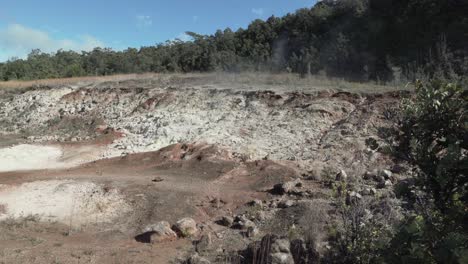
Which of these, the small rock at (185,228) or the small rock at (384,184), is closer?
the small rock at (185,228)

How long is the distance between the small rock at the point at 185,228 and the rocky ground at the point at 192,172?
0.8 inches

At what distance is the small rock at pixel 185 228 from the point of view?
7.64 m

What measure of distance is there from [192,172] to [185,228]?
148 inches

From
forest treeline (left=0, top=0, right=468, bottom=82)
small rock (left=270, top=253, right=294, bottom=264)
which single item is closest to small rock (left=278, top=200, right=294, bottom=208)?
small rock (left=270, top=253, right=294, bottom=264)

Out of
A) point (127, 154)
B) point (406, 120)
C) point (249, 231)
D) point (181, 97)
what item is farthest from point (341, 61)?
point (406, 120)

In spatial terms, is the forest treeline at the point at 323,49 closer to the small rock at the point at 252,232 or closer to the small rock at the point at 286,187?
the small rock at the point at 286,187

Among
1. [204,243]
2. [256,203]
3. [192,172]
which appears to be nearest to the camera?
[204,243]

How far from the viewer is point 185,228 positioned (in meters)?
7.68

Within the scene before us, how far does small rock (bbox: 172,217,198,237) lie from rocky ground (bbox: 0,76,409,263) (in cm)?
2

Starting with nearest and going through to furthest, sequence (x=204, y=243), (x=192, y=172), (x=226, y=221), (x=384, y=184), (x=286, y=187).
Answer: (x=204, y=243) → (x=226, y=221) → (x=384, y=184) → (x=286, y=187) → (x=192, y=172)

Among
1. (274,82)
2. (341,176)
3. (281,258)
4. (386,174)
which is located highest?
(274,82)

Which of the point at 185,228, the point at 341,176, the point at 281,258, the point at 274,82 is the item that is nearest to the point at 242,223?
the point at 185,228

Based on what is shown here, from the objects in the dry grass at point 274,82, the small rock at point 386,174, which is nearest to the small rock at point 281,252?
the small rock at point 386,174

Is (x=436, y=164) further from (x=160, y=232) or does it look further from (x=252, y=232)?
(x=160, y=232)
